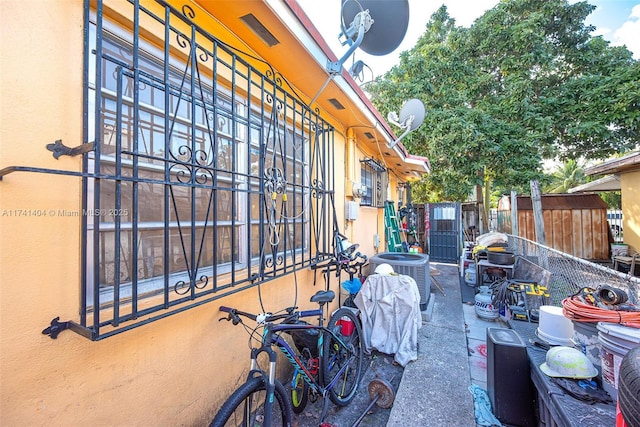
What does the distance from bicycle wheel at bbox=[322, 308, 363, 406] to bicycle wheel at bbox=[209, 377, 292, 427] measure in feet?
1.88

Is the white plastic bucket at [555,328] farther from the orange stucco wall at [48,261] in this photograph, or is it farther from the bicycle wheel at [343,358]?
the orange stucco wall at [48,261]

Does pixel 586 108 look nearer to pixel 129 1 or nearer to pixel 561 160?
pixel 561 160

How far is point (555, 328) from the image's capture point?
2.43 m

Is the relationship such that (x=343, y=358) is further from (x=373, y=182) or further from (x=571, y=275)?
(x=373, y=182)

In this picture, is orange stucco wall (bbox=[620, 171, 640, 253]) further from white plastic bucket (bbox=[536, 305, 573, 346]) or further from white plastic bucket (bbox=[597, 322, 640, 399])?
white plastic bucket (bbox=[597, 322, 640, 399])

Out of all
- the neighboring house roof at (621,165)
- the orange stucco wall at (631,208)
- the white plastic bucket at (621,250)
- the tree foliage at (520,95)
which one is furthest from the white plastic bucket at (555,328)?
the tree foliage at (520,95)

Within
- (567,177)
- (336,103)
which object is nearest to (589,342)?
(336,103)

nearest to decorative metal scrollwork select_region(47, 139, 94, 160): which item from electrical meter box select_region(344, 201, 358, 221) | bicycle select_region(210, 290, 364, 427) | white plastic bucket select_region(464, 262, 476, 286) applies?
bicycle select_region(210, 290, 364, 427)

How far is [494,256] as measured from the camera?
5.34 metres

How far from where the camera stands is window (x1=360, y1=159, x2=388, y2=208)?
16.7 ft

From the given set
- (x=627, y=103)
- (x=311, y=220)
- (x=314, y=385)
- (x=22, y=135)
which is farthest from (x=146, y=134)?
(x=627, y=103)

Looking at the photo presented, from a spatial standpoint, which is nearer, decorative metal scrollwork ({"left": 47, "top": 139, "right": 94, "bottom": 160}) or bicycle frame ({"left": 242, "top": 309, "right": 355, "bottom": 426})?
decorative metal scrollwork ({"left": 47, "top": 139, "right": 94, "bottom": 160})

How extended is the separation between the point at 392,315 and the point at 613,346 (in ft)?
6.13

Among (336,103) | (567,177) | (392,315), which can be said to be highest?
(567,177)
